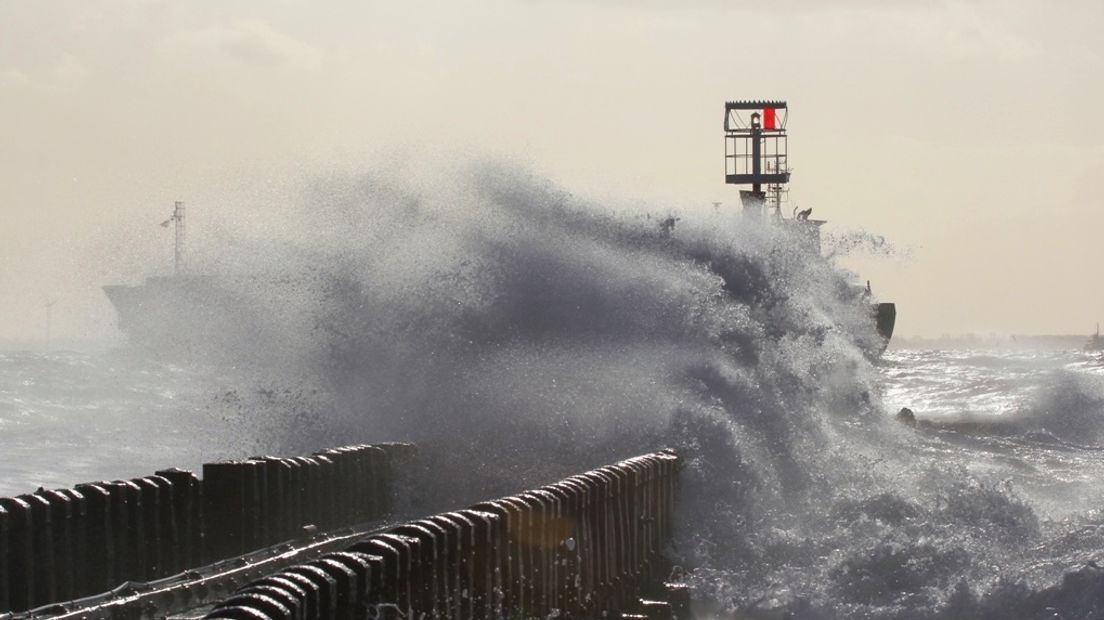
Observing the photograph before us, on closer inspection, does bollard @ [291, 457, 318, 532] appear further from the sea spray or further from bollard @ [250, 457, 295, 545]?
the sea spray

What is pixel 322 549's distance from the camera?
40.3ft

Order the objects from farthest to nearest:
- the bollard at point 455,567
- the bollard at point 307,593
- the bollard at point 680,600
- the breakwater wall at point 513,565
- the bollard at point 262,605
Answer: the bollard at point 680,600 → the bollard at point 455,567 → the breakwater wall at point 513,565 → the bollard at point 307,593 → the bollard at point 262,605

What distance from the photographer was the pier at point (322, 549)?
825 centimetres

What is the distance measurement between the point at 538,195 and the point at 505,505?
49.6 ft

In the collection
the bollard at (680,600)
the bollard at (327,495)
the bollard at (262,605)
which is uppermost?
the bollard at (262,605)

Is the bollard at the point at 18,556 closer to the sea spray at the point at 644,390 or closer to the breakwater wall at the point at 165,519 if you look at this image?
the breakwater wall at the point at 165,519

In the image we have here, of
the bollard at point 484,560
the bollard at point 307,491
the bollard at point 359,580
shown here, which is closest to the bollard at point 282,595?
the bollard at point 359,580

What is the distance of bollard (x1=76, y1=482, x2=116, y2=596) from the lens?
Result: 10.8 m

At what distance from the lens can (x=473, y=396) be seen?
1928 cm

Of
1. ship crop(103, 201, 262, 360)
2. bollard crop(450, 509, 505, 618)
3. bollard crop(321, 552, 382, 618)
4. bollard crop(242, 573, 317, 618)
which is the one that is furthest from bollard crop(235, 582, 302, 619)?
ship crop(103, 201, 262, 360)

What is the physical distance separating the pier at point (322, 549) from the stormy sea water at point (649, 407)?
1.19 meters

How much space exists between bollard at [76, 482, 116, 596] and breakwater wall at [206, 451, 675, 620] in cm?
188

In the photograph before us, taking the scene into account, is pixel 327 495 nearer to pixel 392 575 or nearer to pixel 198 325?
pixel 392 575

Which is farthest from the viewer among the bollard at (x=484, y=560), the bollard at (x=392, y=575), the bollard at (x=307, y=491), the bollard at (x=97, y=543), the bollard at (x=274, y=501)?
the bollard at (x=307, y=491)
